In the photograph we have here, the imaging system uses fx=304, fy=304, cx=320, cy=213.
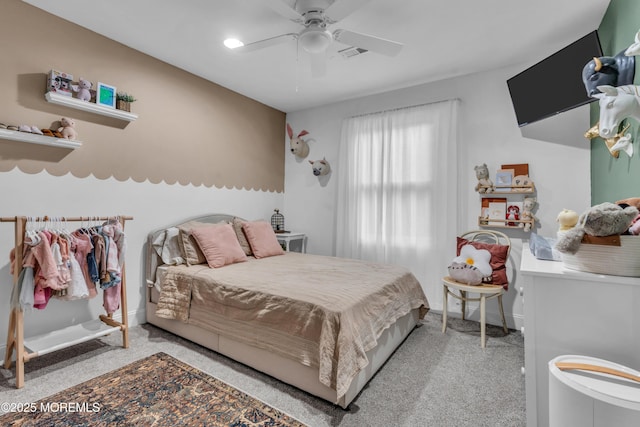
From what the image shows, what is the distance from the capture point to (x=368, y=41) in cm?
→ 211

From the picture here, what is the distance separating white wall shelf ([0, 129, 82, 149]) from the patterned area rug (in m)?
1.77

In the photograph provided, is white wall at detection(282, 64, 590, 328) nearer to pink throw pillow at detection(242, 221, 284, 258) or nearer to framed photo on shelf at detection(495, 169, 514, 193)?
framed photo on shelf at detection(495, 169, 514, 193)

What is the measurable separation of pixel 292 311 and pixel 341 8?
6.15 ft

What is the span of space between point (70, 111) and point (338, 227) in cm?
297

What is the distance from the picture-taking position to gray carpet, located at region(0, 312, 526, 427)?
1.73m

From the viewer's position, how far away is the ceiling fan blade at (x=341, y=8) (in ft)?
5.71

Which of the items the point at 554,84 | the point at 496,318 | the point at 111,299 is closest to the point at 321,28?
the point at 554,84

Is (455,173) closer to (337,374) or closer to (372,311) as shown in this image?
(372,311)

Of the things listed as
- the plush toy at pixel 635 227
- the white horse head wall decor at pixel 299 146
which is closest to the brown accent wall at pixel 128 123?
the white horse head wall decor at pixel 299 146

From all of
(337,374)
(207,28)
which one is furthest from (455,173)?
(207,28)

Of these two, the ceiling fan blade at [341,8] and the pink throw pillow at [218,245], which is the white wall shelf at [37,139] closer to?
the pink throw pillow at [218,245]

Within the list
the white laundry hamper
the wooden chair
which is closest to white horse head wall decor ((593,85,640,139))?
the white laundry hamper

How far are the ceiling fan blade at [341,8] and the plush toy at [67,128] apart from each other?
7.16 feet

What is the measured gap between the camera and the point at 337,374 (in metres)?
1.67
